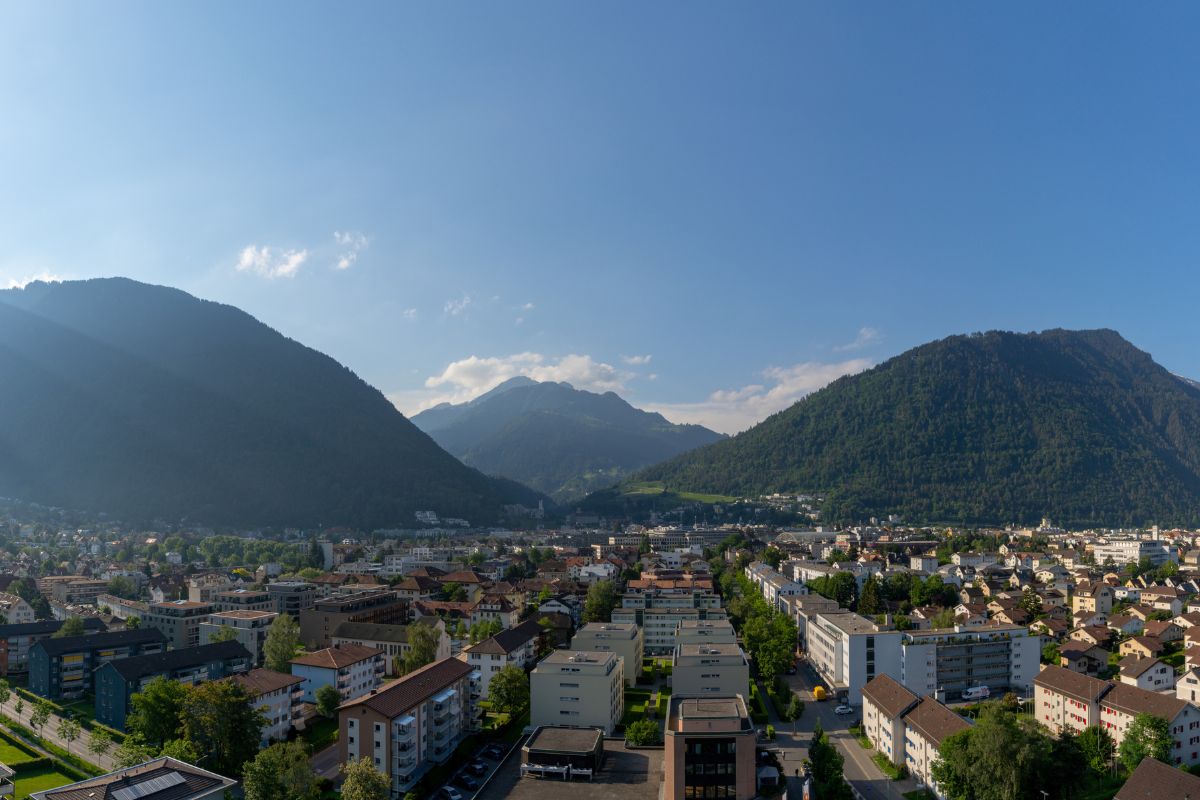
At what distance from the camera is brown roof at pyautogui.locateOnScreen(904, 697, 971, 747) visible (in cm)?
3034

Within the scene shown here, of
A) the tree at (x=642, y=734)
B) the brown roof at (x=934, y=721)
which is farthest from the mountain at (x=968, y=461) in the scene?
the tree at (x=642, y=734)

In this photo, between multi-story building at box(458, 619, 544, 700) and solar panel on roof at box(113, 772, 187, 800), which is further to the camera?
multi-story building at box(458, 619, 544, 700)

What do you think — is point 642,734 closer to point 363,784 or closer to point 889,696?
point 889,696

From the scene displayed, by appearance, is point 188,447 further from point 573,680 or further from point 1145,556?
point 1145,556

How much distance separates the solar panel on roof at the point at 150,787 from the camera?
2148 cm

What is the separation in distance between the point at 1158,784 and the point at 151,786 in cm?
2954

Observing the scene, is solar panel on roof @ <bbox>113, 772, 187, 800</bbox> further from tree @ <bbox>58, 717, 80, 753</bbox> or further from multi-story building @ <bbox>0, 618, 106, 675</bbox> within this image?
multi-story building @ <bbox>0, 618, 106, 675</bbox>

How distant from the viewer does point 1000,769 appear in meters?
26.5

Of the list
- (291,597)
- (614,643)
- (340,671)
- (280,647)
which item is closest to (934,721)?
(614,643)

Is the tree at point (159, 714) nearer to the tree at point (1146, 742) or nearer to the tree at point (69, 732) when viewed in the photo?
the tree at point (69, 732)

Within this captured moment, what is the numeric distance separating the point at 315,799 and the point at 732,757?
1441 centimetres

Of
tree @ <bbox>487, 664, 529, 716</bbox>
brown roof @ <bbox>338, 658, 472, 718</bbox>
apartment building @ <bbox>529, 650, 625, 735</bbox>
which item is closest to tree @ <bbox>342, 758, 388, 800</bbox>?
brown roof @ <bbox>338, 658, 472, 718</bbox>

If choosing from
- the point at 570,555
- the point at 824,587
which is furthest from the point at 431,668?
the point at 570,555

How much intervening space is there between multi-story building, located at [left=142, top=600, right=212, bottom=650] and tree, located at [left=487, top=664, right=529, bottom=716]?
25.8m
